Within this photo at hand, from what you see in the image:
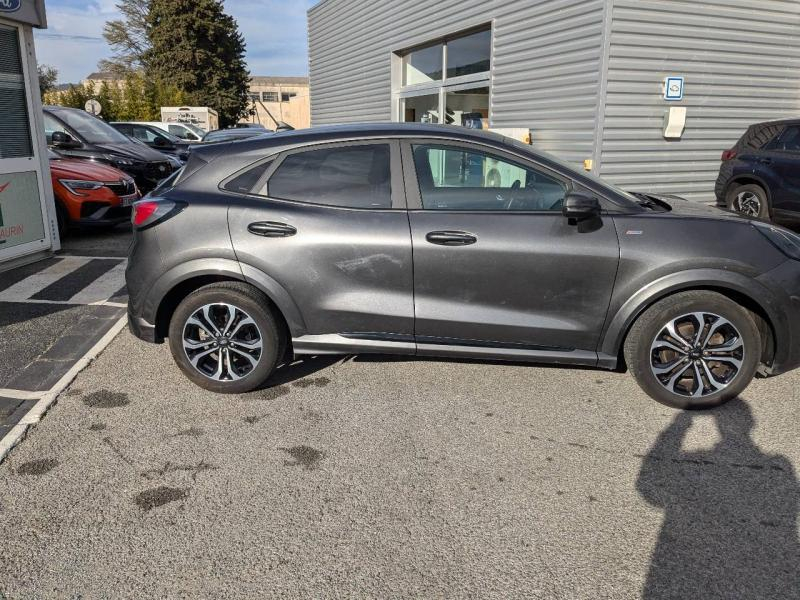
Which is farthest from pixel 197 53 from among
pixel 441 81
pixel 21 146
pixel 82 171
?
pixel 21 146

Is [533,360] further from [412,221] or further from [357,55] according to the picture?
[357,55]

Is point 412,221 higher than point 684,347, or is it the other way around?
point 412,221

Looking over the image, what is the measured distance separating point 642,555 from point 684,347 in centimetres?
152

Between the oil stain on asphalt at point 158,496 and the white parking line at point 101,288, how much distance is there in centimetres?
341

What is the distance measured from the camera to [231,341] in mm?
3795

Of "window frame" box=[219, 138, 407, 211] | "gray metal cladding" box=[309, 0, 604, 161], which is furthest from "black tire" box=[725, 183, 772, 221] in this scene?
"window frame" box=[219, 138, 407, 211]

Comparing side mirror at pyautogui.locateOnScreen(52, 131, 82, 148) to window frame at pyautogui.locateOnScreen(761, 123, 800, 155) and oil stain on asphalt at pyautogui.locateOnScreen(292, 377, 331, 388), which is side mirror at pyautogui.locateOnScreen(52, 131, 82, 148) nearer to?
oil stain on asphalt at pyautogui.locateOnScreen(292, 377, 331, 388)

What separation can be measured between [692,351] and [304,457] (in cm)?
229

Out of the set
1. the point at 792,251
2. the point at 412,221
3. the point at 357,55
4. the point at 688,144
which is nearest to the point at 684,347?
the point at 792,251

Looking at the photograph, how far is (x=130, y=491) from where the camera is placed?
2.85m

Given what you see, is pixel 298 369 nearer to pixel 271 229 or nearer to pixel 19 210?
pixel 271 229

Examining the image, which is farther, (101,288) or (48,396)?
(101,288)

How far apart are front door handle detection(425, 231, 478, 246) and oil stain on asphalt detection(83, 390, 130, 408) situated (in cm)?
211

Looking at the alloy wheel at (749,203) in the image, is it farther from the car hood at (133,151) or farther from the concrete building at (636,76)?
the car hood at (133,151)
